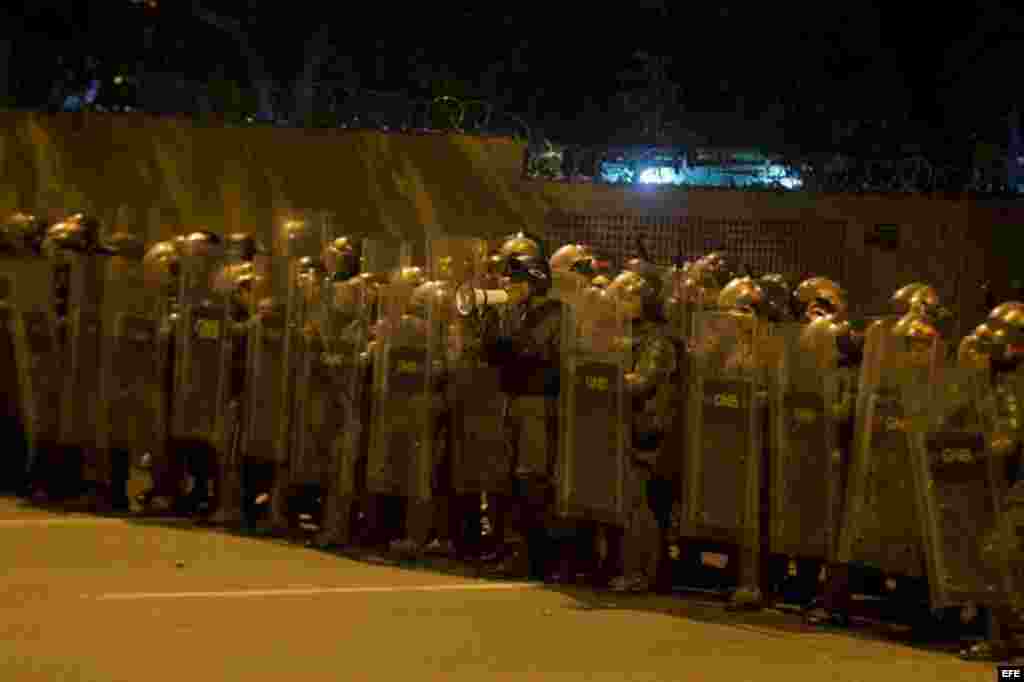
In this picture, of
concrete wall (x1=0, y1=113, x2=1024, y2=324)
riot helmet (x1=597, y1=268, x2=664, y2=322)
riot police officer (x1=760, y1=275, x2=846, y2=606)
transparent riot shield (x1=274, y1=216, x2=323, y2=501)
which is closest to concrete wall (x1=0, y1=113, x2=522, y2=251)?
concrete wall (x1=0, y1=113, x2=1024, y2=324)

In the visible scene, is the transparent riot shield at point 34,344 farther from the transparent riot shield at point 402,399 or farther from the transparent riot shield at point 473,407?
the transparent riot shield at point 473,407

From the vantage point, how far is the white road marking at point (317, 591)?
12.3 metres

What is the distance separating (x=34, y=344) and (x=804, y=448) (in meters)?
6.88

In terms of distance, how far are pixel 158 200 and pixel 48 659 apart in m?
12.9

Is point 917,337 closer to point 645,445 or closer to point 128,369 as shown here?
point 645,445

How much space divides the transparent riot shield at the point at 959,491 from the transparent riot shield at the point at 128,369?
668 cm

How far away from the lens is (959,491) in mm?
11289

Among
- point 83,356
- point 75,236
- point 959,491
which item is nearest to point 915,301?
point 959,491

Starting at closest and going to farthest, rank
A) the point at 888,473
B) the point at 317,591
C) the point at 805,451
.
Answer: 1. the point at 888,473
2. the point at 805,451
3. the point at 317,591

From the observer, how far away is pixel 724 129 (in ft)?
85.9

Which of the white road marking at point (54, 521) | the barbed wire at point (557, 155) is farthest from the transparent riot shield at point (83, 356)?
the barbed wire at point (557, 155)

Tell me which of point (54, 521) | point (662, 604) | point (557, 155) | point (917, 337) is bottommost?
point (662, 604)

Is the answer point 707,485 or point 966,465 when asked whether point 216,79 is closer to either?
point 707,485

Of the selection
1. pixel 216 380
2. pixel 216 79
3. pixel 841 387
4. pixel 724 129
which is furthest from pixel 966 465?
pixel 216 79
